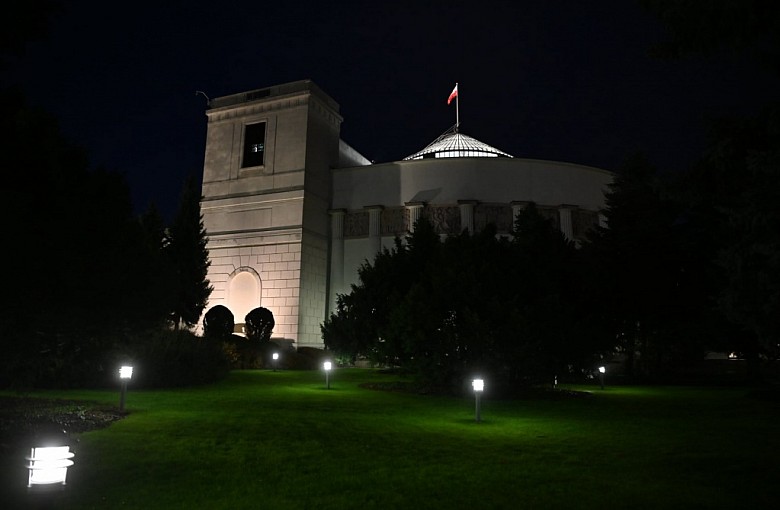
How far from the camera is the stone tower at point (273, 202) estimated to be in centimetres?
3556

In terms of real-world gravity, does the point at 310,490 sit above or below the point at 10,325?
below

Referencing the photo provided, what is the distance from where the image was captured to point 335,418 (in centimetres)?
1055

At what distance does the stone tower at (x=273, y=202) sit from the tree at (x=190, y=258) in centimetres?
131

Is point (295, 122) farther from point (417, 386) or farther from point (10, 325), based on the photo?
point (10, 325)

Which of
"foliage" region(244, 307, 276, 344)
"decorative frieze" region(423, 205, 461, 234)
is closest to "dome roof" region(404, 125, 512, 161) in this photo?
"decorative frieze" region(423, 205, 461, 234)

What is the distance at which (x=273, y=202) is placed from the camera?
3700 centimetres

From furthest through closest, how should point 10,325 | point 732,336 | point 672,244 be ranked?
point 672,244, point 732,336, point 10,325

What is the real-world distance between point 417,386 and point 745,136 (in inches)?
427

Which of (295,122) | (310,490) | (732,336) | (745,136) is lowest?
(310,490)

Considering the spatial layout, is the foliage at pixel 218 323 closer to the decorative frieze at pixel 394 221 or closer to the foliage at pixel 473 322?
the foliage at pixel 473 322

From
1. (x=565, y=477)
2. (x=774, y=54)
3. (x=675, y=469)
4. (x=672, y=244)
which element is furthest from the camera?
(x=672, y=244)

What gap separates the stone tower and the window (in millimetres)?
68

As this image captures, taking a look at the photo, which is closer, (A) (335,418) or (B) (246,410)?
(A) (335,418)

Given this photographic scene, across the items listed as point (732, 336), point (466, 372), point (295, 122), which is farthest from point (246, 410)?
point (295, 122)
